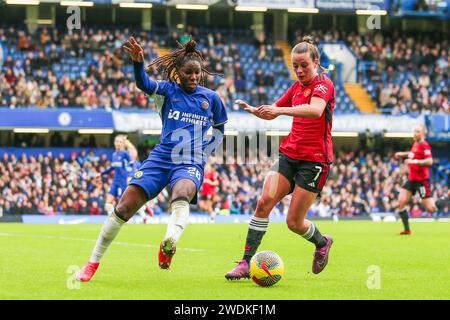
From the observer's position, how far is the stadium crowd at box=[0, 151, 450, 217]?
32.8 meters

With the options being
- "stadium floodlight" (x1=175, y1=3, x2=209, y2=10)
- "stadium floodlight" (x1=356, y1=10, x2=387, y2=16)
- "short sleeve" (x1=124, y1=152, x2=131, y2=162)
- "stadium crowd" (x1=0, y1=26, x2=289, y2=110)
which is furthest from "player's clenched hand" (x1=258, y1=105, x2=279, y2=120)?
"stadium floodlight" (x1=356, y1=10, x2=387, y2=16)

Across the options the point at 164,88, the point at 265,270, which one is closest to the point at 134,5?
the point at 164,88

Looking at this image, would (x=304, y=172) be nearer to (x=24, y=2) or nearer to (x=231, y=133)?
(x=231, y=133)

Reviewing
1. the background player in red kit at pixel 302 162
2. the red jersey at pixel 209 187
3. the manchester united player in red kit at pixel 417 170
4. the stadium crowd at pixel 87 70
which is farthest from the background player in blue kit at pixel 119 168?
the background player in red kit at pixel 302 162

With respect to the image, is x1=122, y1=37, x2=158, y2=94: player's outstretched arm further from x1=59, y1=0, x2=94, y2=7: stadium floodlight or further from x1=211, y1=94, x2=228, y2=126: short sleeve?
x1=59, y1=0, x2=94, y2=7: stadium floodlight

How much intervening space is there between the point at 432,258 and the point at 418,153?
753cm

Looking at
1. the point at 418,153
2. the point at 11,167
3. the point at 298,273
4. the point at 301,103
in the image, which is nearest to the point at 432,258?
the point at 298,273

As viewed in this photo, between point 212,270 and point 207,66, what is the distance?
2822 centimetres

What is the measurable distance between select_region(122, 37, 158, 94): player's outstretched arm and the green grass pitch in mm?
2112

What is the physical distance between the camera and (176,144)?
9.65 m

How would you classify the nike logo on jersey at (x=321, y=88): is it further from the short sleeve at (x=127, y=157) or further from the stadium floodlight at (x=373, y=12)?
the stadium floodlight at (x=373, y=12)

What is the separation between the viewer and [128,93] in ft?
122
